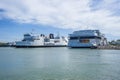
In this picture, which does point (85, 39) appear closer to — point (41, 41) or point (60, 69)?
point (41, 41)

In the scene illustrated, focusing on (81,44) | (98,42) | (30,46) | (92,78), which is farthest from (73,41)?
(92,78)

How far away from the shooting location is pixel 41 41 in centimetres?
13488

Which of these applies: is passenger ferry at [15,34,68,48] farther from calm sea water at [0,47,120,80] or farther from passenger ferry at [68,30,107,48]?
calm sea water at [0,47,120,80]

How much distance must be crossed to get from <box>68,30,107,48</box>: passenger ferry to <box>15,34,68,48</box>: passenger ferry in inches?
1023

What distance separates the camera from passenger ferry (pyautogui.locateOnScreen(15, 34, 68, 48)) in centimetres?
12904

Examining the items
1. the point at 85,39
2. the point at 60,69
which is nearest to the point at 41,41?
the point at 85,39

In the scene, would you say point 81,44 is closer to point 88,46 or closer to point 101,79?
point 88,46

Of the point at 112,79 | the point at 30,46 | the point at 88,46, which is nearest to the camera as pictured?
the point at 112,79

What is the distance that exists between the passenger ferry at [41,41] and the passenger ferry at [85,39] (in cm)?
2598

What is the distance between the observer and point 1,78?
18594 millimetres

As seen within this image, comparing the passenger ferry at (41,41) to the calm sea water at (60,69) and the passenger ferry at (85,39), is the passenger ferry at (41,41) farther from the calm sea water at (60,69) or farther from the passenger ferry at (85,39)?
the calm sea water at (60,69)

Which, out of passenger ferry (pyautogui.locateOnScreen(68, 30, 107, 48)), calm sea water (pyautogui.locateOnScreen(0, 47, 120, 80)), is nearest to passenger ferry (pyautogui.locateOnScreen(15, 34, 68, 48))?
passenger ferry (pyautogui.locateOnScreen(68, 30, 107, 48))

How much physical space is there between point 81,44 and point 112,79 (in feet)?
305

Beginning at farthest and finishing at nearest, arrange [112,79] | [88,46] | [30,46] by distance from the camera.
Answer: [30,46]
[88,46]
[112,79]
